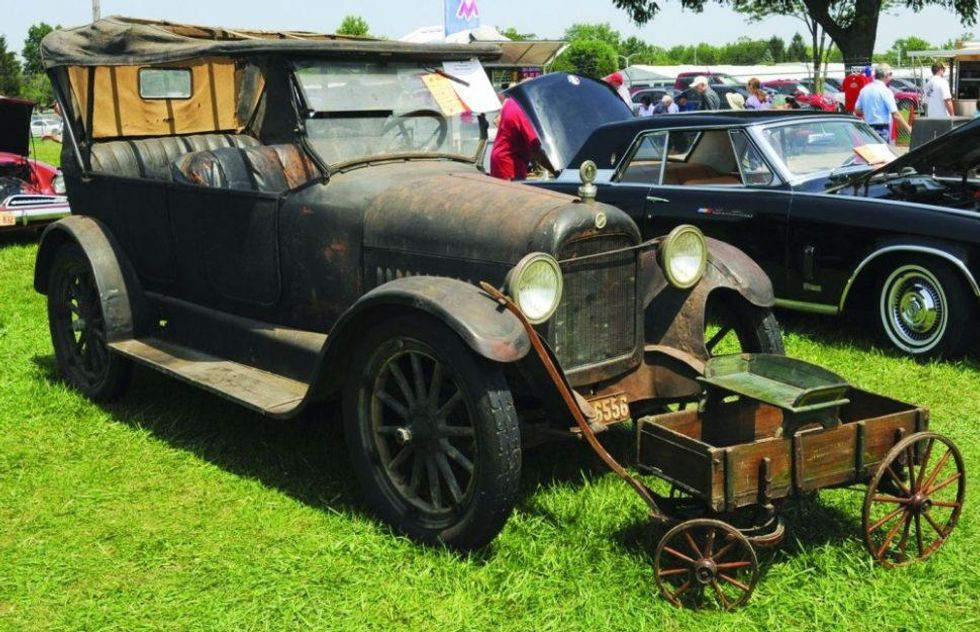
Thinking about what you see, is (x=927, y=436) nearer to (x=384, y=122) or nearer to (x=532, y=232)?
(x=532, y=232)

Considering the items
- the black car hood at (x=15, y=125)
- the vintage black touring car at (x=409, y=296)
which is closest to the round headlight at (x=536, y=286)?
the vintage black touring car at (x=409, y=296)

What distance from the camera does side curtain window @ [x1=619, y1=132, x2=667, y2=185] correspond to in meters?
7.45

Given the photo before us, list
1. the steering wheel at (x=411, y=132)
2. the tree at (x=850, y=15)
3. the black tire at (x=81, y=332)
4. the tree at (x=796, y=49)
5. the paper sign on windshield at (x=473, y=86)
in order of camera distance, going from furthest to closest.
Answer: the tree at (x=796, y=49) → the tree at (x=850, y=15) → the black tire at (x=81, y=332) → the paper sign on windshield at (x=473, y=86) → the steering wheel at (x=411, y=132)

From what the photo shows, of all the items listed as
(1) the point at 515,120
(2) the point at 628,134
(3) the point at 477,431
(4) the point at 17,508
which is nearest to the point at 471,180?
(3) the point at 477,431

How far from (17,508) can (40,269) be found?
1981 millimetres

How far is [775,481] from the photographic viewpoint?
11.1ft

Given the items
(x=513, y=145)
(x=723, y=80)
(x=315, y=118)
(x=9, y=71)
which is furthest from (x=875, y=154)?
(x=9, y=71)

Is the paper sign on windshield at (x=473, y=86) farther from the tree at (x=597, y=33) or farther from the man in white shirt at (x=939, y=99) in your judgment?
the tree at (x=597, y=33)

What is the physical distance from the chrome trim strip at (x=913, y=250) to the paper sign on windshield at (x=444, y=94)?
2.74m

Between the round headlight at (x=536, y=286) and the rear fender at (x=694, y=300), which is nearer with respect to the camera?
the round headlight at (x=536, y=286)

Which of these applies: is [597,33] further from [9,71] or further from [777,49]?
[9,71]

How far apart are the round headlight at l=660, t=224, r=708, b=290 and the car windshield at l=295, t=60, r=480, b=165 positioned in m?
1.37

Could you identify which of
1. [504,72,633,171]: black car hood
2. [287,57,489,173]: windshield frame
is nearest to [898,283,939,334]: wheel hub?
[287,57,489,173]: windshield frame

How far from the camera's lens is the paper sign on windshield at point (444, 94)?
5023 mm
